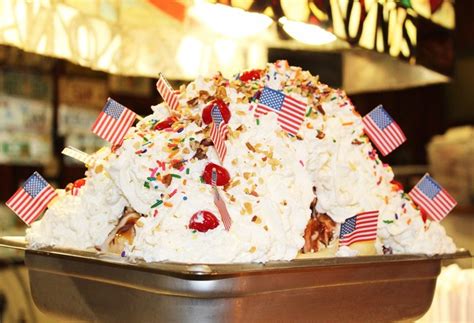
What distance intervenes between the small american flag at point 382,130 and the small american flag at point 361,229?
257 mm

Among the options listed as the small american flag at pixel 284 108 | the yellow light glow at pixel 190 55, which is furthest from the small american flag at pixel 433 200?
the yellow light glow at pixel 190 55

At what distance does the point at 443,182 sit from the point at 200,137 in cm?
330

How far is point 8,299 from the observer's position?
333 centimetres

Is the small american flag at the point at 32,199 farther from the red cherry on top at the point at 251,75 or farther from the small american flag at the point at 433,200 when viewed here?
the small american flag at the point at 433,200

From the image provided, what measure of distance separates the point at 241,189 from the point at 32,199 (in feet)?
1.60

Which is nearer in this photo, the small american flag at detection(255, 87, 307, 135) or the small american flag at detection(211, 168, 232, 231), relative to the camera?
the small american flag at detection(211, 168, 232, 231)

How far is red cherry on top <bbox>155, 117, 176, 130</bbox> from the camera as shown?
1384 mm

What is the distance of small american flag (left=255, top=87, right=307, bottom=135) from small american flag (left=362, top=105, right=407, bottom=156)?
0.26 metres

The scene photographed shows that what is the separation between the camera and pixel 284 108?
1.36m

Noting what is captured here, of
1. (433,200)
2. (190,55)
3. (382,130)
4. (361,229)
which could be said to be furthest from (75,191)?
(190,55)

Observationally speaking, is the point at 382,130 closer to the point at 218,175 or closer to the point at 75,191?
the point at 218,175

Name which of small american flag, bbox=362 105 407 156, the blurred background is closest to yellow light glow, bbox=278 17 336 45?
the blurred background

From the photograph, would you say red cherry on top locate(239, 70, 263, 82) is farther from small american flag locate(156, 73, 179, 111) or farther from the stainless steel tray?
the stainless steel tray

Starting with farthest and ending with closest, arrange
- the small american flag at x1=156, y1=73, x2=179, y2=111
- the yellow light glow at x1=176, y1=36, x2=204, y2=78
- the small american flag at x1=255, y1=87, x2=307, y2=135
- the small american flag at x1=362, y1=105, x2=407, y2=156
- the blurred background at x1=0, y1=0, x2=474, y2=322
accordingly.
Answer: the yellow light glow at x1=176, y1=36, x2=204, y2=78 → the blurred background at x1=0, y1=0, x2=474, y2=322 → the small american flag at x1=362, y1=105, x2=407, y2=156 → the small american flag at x1=156, y1=73, x2=179, y2=111 → the small american flag at x1=255, y1=87, x2=307, y2=135
